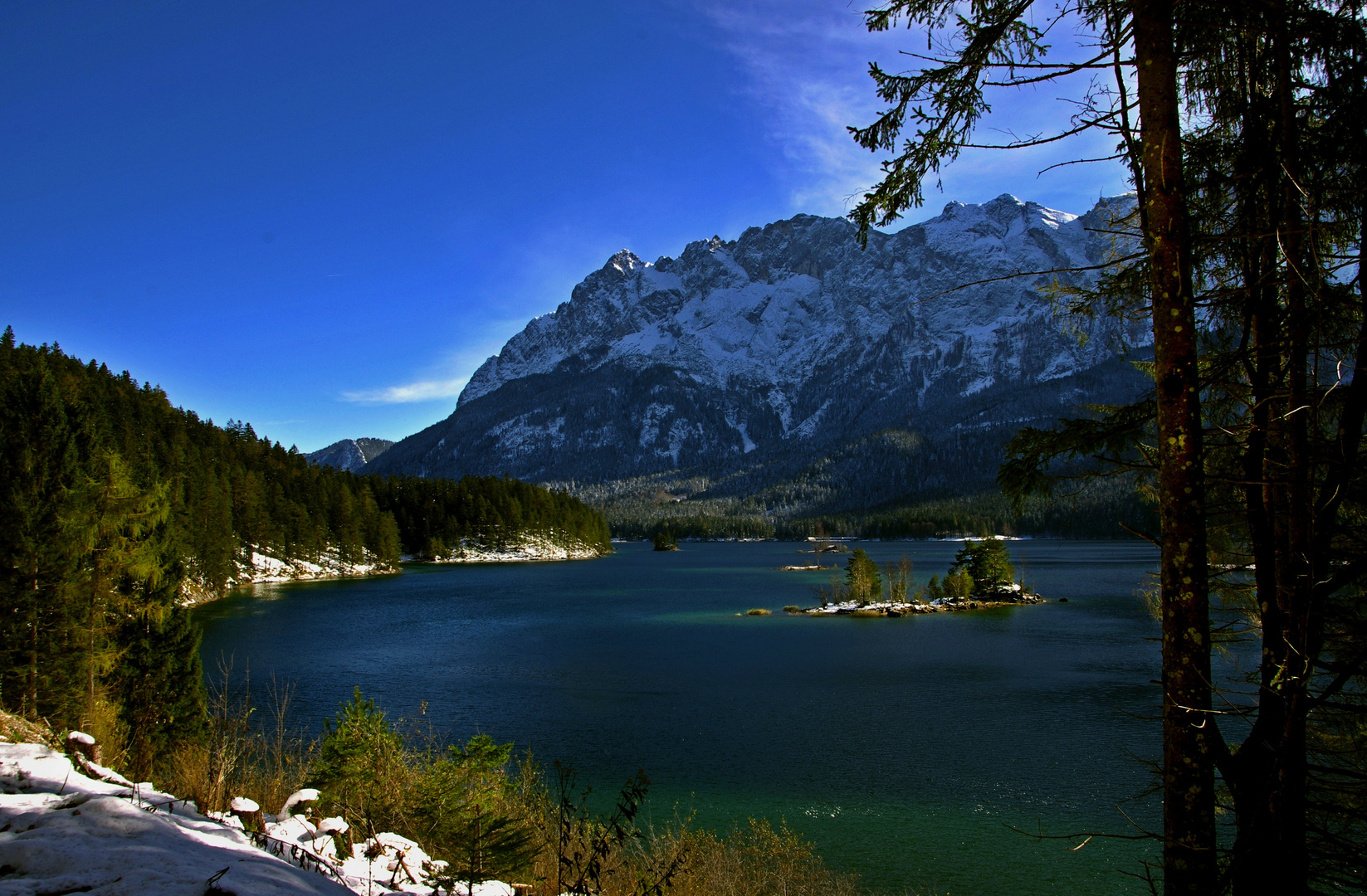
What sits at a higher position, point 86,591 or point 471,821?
point 86,591

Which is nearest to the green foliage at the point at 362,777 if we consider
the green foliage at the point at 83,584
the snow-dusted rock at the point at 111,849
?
the snow-dusted rock at the point at 111,849

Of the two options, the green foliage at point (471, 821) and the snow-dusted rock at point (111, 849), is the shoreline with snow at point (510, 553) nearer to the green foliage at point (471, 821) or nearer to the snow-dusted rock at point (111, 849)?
the green foliage at point (471, 821)

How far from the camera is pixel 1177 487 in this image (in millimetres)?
4266

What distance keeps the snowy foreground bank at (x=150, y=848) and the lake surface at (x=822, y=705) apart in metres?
4.72

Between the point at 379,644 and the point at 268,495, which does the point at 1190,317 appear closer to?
the point at 379,644

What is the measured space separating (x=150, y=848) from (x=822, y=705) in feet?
81.2

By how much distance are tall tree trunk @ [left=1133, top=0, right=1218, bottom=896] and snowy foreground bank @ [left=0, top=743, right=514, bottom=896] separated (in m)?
4.77

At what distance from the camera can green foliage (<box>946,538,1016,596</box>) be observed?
56.8 metres

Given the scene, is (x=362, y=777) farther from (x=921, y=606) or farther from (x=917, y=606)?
(x=921, y=606)

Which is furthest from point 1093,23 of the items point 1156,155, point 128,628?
point 128,628

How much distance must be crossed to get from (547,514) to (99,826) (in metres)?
122

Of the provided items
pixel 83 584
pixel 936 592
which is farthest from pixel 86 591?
pixel 936 592

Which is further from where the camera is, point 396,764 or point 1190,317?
point 396,764

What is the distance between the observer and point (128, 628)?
15.9 meters
